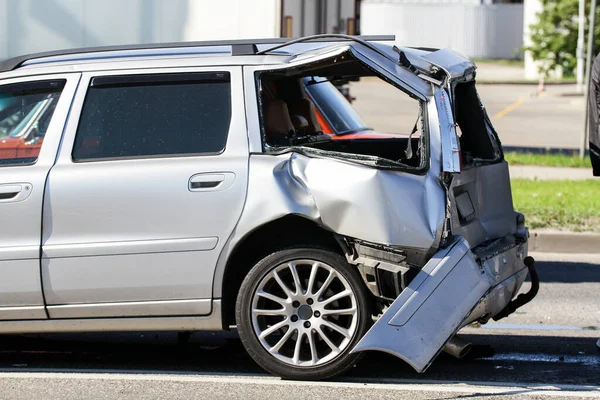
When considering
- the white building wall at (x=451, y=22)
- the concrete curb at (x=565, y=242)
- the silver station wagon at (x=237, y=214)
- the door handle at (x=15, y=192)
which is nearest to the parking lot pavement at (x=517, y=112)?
the concrete curb at (x=565, y=242)

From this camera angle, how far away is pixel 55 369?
6.41 metres

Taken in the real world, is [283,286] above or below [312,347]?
above

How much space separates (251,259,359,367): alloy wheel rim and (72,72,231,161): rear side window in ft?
2.67

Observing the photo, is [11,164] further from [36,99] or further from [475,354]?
[475,354]

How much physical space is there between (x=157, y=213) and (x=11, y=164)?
2.97ft

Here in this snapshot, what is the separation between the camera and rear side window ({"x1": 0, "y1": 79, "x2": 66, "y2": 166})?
622 centimetres

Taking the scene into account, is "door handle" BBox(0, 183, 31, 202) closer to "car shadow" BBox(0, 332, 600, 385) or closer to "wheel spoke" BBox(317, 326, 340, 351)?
"car shadow" BBox(0, 332, 600, 385)

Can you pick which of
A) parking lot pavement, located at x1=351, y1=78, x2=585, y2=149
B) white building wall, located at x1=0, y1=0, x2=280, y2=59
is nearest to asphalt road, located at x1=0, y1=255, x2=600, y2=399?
white building wall, located at x1=0, y1=0, x2=280, y2=59

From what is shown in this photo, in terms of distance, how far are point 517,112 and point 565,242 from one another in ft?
65.0

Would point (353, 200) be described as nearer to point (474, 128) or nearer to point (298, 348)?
point (298, 348)

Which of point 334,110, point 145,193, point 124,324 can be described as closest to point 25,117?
point 145,193

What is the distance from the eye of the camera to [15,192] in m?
6.05

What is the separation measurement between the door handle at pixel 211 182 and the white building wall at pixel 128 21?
5.70 meters

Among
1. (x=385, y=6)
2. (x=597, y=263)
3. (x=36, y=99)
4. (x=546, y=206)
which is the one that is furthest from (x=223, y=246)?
(x=385, y=6)
